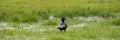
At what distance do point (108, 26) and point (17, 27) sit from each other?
4.62 m

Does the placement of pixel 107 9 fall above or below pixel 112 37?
below

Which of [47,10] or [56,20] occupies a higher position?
[56,20]

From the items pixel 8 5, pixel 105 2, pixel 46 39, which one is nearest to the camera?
pixel 46 39

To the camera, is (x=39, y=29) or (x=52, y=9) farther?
(x=52, y=9)

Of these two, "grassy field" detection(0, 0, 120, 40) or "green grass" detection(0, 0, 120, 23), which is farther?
"green grass" detection(0, 0, 120, 23)

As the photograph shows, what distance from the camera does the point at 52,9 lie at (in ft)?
Result: 84.6

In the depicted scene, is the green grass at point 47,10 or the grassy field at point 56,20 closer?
the grassy field at point 56,20

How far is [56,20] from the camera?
910 inches

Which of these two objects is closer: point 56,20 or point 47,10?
point 56,20

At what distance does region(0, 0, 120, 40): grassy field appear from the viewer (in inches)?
680

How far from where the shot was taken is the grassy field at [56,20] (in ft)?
56.7

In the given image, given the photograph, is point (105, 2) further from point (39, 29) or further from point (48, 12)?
point (39, 29)

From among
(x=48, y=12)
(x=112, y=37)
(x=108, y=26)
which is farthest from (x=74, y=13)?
(x=112, y=37)

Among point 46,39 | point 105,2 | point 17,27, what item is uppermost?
point 46,39
